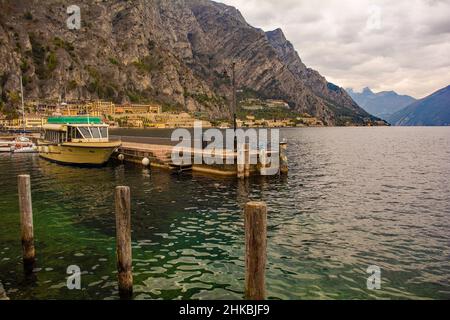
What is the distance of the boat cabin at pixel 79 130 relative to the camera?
3928 centimetres

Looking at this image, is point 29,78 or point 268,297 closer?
point 268,297

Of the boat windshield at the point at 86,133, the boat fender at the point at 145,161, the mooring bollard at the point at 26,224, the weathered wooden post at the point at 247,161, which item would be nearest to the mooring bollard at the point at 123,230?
the mooring bollard at the point at 26,224

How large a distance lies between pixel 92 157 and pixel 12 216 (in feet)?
65.4

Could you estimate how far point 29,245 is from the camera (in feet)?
41.3

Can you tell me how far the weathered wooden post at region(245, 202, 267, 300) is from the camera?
720cm

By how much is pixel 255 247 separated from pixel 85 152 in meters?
35.7

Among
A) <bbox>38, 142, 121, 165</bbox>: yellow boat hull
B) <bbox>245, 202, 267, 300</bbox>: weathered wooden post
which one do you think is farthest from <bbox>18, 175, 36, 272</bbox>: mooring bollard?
<bbox>38, 142, 121, 165</bbox>: yellow boat hull

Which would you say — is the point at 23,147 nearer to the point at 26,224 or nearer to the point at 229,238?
the point at 26,224

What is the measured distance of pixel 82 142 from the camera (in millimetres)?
39031

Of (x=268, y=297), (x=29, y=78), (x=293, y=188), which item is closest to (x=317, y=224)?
(x=268, y=297)

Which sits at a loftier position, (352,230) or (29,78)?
(29,78)

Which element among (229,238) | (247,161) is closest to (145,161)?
(247,161)

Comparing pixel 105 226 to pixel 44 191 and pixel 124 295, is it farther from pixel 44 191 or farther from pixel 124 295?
pixel 44 191

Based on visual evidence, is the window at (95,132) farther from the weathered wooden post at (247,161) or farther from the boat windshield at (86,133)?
the weathered wooden post at (247,161)
